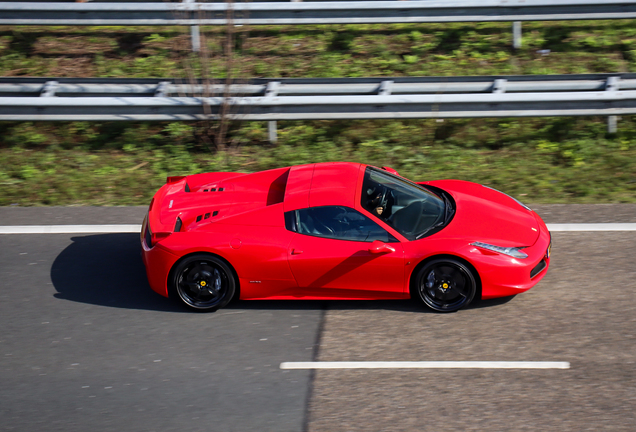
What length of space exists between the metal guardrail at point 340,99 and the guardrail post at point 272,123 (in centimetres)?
2

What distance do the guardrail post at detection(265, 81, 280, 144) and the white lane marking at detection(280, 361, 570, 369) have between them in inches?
208

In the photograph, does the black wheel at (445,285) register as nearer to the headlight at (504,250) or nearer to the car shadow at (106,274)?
the headlight at (504,250)

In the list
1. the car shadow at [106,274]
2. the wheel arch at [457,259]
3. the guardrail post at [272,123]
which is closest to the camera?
the wheel arch at [457,259]

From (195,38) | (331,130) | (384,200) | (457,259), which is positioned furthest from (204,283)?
(195,38)

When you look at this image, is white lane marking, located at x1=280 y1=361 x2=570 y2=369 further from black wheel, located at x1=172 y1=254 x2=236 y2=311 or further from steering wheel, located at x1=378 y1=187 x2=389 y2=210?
steering wheel, located at x1=378 y1=187 x2=389 y2=210

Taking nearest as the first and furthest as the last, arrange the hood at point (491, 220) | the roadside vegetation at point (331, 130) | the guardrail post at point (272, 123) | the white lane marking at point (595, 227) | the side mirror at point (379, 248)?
1. the side mirror at point (379, 248)
2. the hood at point (491, 220)
3. the white lane marking at point (595, 227)
4. the roadside vegetation at point (331, 130)
5. the guardrail post at point (272, 123)

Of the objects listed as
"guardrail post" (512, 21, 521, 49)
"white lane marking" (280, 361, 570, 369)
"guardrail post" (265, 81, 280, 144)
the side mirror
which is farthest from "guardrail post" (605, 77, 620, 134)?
"white lane marking" (280, 361, 570, 369)

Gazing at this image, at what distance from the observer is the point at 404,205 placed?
237 inches

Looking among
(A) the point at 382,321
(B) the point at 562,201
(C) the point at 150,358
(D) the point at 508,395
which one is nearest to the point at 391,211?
(A) the point at 382,321

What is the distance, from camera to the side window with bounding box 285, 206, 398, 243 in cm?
564

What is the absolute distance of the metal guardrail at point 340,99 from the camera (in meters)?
9.19

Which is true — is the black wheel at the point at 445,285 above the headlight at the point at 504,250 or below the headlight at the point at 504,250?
below

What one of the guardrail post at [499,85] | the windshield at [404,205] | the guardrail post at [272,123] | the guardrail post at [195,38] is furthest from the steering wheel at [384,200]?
the guardrail post at [195,38]

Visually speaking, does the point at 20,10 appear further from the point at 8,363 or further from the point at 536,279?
the point at 536,279
